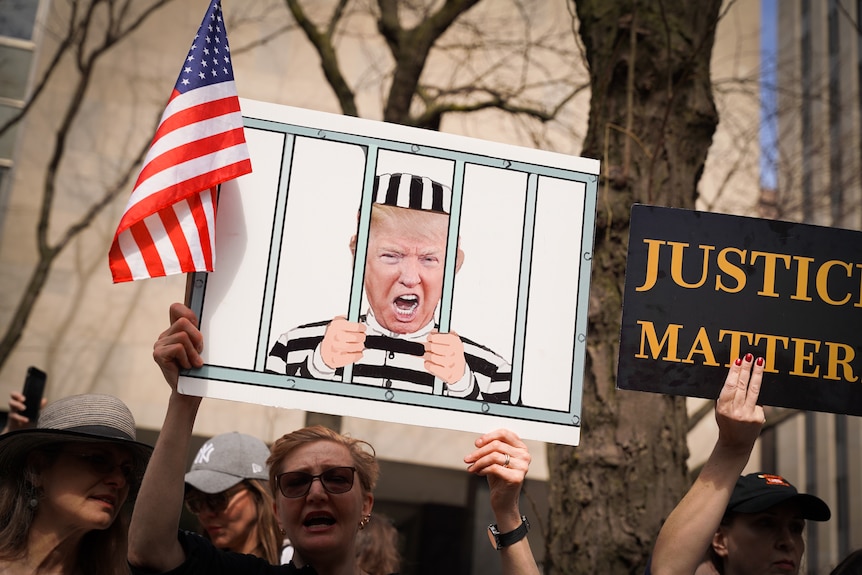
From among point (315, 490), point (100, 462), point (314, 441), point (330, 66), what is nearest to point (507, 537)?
point (315, 490)

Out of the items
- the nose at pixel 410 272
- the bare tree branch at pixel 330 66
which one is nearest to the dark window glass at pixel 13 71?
the bare tree branch at pixel 330 66

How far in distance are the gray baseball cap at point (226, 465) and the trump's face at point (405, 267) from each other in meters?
1.53

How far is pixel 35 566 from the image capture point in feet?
9.61

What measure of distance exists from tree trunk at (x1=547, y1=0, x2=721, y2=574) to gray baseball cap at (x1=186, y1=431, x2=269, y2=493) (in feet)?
4.01

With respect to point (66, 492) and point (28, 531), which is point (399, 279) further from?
point (28, 531)

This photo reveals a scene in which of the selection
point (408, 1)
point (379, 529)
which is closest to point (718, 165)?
point (408, 1)

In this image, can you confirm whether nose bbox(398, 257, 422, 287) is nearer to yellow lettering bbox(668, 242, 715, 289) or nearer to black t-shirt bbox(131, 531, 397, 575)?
yellow lettering bbox(668, 242, 715, 289)

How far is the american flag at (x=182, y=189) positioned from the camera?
111 inches

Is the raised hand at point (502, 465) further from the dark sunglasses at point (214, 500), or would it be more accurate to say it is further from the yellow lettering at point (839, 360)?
the dark sunglasses at point (214, 500)

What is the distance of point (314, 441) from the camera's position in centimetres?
319

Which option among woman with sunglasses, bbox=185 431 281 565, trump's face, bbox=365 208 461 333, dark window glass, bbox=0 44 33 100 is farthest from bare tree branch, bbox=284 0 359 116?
dark window glass, bbox=0 44 33 100

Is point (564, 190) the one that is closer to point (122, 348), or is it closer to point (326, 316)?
point (326, 316)

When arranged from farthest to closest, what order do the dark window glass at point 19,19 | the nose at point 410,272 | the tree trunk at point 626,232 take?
the dark window glass at point 19,19 < the tree trunk at point 626,232 < the nose at point 410,272

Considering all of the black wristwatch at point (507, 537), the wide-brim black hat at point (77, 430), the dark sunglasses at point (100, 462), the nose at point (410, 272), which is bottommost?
the black wristwatch at point (507, 537)
